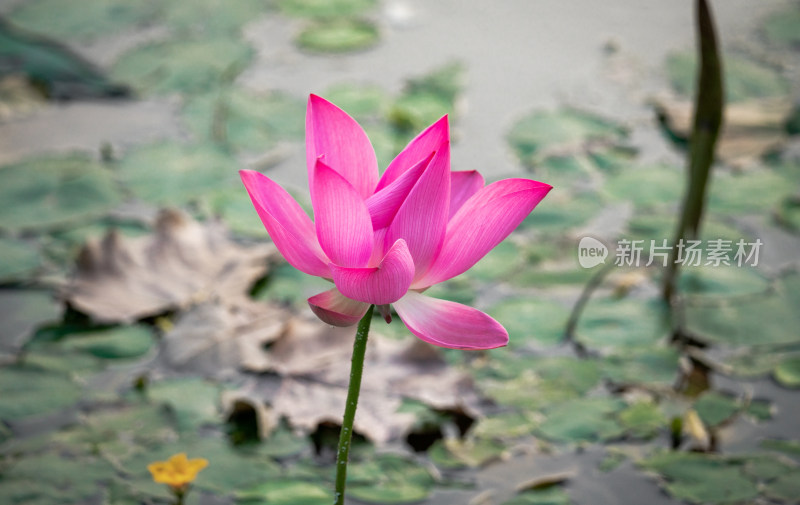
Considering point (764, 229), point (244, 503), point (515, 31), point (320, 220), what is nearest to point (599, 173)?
point (764, 229)

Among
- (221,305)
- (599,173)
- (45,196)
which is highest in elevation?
(599,173)

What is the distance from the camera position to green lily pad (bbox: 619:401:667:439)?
114 cm

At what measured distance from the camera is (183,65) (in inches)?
80.4

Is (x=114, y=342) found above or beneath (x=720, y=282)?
beneath

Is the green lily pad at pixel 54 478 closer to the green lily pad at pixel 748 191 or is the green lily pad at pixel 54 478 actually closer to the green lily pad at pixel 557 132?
the green lily pad at pixel 557 132

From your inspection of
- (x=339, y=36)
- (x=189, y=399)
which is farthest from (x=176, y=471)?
(x=339, y=36)

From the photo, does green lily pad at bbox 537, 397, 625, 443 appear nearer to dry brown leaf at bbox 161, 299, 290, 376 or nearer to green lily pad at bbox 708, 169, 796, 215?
dry brown leaf at bbox 161, 299, 290, 376

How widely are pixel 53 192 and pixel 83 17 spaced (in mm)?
877

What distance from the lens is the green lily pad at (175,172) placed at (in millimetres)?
1617

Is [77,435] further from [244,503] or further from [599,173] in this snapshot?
[599,173]

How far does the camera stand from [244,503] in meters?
0.99

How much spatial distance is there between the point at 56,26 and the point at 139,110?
50 cm

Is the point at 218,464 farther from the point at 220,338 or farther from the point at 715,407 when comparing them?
the point at 715,407

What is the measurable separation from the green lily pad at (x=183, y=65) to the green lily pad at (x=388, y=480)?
3.93 feet
